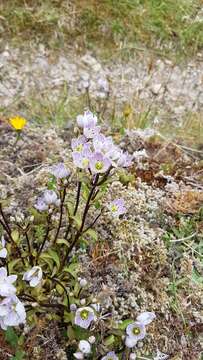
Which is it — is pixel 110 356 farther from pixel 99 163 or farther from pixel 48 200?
pixel 99 163

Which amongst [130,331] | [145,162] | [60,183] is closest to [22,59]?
[145,162]

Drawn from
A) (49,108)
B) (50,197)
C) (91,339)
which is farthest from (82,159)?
(49,108)

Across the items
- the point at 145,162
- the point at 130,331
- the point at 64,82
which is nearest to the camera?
the point at 130,331

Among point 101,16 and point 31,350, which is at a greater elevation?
point 101,16

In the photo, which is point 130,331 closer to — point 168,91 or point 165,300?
point 165,300

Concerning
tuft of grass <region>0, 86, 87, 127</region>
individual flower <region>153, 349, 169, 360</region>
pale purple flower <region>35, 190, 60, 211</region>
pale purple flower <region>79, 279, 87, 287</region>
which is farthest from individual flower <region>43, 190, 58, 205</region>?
tuft of grass <region>0, 86, 87, 127</region>

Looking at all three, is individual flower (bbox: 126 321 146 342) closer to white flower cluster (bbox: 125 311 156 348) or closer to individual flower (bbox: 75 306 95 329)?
white flower cluster (bbox: 125 311 156 348)
